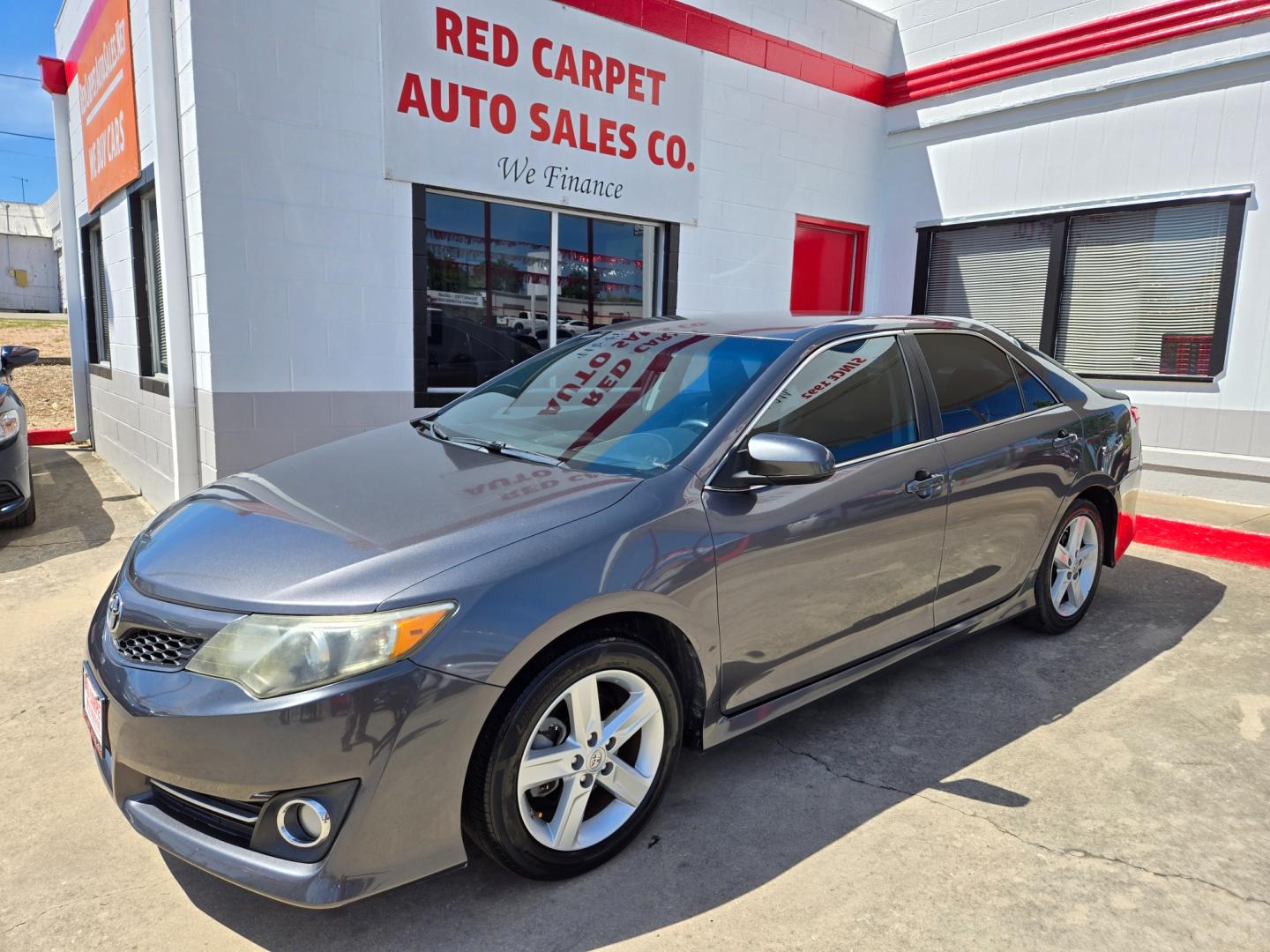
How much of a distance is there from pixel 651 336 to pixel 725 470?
108 cm

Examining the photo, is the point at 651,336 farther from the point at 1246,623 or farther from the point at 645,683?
the point at 1246,623

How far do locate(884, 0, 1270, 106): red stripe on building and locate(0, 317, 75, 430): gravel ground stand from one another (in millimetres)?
10198

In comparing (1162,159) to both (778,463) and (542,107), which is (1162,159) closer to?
(542,107)

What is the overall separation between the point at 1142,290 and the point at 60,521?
9.50 meters

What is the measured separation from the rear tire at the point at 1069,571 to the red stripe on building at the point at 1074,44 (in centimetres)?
558

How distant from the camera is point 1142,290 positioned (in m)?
8.02

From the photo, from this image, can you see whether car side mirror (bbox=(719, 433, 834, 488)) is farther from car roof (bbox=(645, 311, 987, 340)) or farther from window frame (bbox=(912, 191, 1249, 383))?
window frame (bbox=(912, 191, 1249, 383))

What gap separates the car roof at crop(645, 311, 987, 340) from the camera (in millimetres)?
3422

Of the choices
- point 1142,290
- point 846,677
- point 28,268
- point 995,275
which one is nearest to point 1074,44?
point 995,275

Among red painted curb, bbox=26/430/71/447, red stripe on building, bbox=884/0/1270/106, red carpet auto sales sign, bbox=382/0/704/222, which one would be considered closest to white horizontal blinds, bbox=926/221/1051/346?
red stripe on building, bbox=884/0/1270/106

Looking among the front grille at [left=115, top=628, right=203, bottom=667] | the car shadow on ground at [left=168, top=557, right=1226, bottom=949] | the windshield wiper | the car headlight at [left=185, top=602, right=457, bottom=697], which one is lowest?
the car shadow on ground at [left=168, top=557, right=1226, bottom=949]

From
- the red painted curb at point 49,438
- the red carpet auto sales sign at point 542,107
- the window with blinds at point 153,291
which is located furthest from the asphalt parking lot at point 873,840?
the red painted curb at point 49,438

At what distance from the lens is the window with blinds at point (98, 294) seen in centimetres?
925

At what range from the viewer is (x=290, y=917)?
7.76 feet
